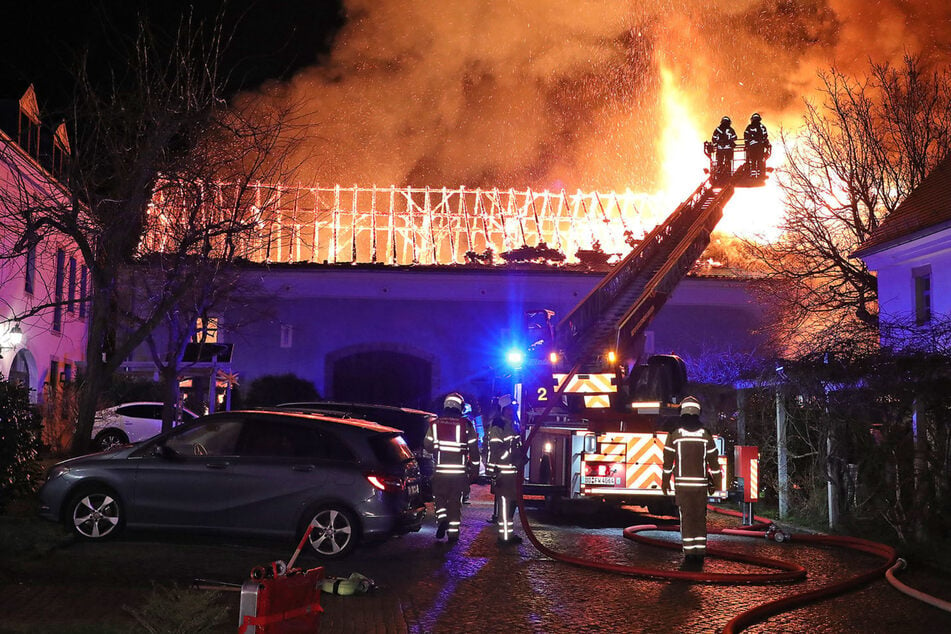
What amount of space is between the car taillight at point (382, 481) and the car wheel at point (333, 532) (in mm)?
400

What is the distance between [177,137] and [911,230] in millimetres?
16667

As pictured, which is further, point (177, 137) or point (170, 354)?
point (170, 354)

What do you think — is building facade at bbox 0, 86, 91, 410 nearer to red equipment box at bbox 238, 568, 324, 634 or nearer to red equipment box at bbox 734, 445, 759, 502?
red equipment box at bbox 734, 445, 759, 502

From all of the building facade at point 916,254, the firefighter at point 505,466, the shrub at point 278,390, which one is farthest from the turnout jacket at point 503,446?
the shrub at point 278,390

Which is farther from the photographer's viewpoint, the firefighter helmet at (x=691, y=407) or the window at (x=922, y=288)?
the window at (x=922, y=288)

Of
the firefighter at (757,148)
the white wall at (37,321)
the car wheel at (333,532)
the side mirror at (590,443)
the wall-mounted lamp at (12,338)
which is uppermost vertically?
the firefighter at (757,148)

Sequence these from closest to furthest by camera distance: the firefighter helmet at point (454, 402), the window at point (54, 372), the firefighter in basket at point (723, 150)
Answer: the firefighter helmet at point (454, 402) → the firefighter in basket at point (723, 150) → the window at point (54, 372)

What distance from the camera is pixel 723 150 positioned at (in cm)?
2377

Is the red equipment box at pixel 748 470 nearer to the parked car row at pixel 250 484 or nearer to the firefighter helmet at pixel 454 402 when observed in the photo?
the firefighter helmet at pixel 454 402

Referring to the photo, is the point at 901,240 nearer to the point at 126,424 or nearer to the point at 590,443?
the point at 590,443

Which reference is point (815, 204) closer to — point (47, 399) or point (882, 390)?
point (882, 390)

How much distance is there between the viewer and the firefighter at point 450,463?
11781 mm

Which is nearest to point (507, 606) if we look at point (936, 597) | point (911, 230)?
point (936, 597)

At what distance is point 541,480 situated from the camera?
14.0m
